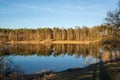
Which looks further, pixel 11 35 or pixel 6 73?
pixel 11 35

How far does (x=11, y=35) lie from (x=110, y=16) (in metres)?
112

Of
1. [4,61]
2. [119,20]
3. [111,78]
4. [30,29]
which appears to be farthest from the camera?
[30,29]

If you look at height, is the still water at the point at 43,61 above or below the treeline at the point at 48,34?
below

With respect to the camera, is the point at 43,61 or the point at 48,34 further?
the point at 48,34

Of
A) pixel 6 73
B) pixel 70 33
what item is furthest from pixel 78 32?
pixel 6 73

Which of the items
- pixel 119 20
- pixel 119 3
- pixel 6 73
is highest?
pixel 119 3

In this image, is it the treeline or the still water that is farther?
the treeline

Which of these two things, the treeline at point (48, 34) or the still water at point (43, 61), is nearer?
the still water at point (43, 61)

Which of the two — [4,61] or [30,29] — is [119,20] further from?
[30,29]

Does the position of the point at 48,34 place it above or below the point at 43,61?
above

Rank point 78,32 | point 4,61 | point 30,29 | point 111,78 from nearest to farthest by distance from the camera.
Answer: point 111,78 < point 4,61 < point 78,32 < point 30,29

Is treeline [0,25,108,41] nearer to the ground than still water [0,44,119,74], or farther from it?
farther from it

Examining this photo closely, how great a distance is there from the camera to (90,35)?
13412cm

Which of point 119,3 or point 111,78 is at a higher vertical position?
point 119,3
